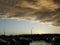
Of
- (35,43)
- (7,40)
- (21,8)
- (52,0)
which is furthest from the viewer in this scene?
(35,43)

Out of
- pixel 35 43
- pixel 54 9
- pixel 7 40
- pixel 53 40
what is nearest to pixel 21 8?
pixel 54 9

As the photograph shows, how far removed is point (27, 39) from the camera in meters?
6.54

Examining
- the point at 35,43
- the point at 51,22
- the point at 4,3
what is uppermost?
the point at 4,3

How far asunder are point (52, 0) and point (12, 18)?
7.38ft

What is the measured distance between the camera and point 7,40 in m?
5.92

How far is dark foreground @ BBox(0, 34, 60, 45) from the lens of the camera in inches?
233

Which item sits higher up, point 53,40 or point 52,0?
point 52,0

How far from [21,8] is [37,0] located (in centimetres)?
92

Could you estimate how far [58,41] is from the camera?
276 inches

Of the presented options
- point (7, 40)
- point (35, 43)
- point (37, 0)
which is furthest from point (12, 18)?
point (37, 0)

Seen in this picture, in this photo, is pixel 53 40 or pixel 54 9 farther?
pixel 53 40

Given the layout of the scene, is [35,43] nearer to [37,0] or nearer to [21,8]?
[21,8]

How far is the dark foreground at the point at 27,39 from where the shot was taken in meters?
5.93

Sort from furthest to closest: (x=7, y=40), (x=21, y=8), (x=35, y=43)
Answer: (x=35, y=43), (x=7, y=40), (x=21, y=8)
